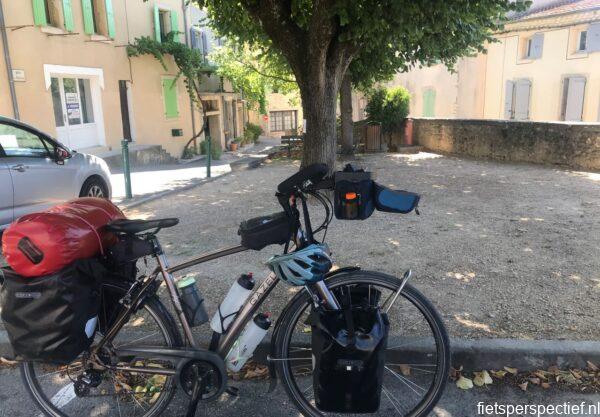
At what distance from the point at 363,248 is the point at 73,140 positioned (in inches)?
457

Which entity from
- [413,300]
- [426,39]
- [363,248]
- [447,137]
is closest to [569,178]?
[426,39]

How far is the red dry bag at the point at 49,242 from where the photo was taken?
7.09 feet

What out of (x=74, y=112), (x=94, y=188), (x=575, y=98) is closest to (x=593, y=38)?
(x=575, y=98)

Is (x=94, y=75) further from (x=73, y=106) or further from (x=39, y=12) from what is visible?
(x=39, y=12)

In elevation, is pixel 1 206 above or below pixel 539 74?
below

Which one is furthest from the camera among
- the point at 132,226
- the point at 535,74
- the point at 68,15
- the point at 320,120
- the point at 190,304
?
the point at 535,74

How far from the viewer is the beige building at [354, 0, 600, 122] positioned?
19438 mm

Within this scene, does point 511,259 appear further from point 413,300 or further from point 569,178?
point 569,178

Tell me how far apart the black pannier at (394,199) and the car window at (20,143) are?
497 centimetres

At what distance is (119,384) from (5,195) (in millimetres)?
3792

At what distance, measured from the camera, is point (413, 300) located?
2410 mm

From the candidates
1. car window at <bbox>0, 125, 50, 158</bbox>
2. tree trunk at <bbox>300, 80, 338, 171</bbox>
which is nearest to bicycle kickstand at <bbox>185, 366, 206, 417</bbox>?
car window at <bbox>0, 125, 50, 158</bbox>

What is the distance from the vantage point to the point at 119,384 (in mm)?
2688

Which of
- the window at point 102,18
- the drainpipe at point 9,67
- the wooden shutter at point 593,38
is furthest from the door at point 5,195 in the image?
the wooden shutter at point 593,38
